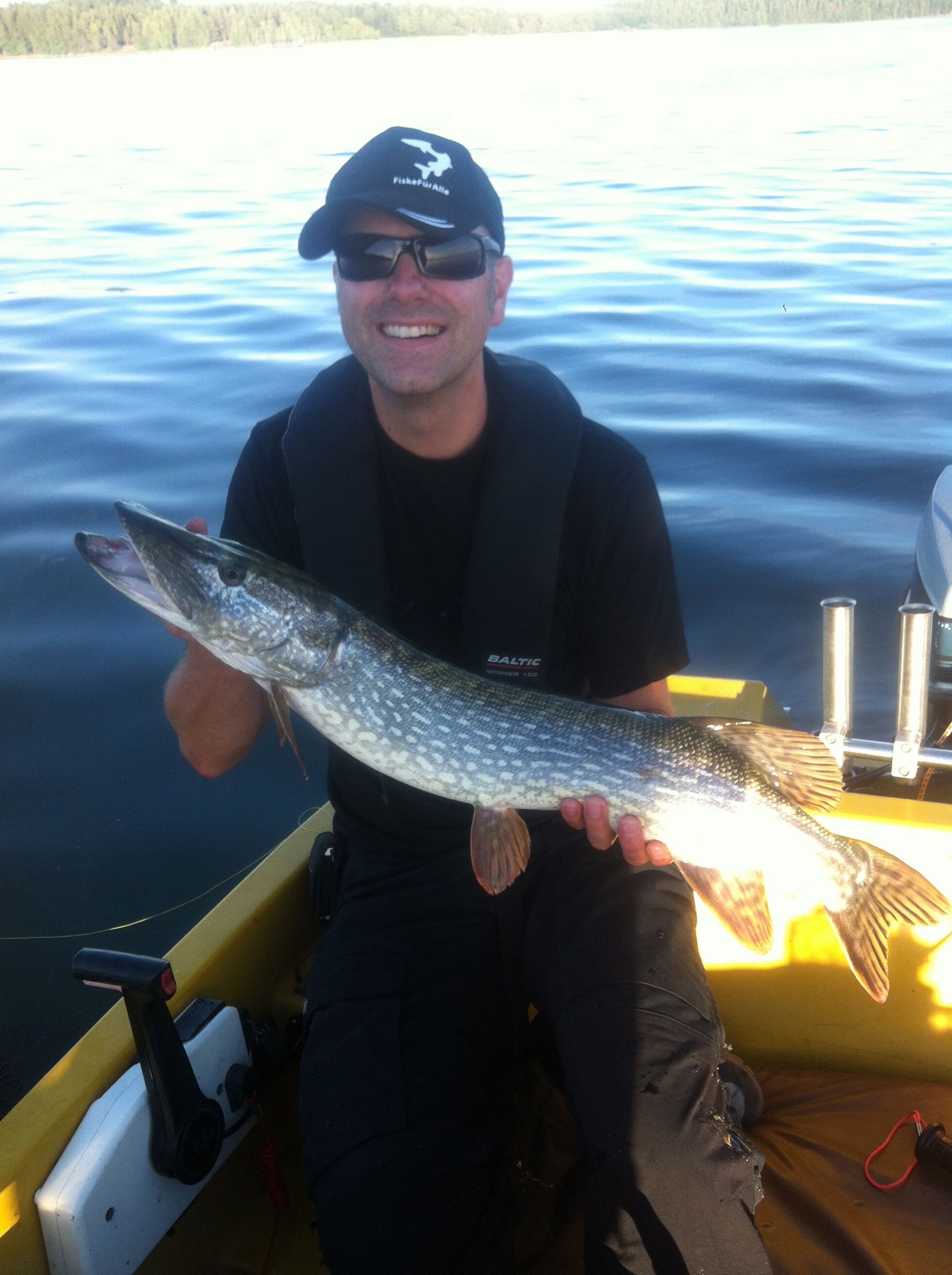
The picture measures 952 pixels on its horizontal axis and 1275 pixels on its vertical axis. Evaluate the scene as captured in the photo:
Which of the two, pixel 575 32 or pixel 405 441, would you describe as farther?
pixel 575 32

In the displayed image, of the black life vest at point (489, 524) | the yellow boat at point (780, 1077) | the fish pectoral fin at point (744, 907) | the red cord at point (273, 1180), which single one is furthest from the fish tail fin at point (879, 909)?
the red cord at point (273, 1180)

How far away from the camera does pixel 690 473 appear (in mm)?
7145

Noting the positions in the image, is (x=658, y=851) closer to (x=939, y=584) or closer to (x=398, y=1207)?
(x=398, y=1207)

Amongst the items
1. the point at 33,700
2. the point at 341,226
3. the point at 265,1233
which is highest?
the point at 341,226

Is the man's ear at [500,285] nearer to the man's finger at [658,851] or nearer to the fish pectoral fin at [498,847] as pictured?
the fish pectoral fin at [498,847]

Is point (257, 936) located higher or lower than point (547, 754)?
lower

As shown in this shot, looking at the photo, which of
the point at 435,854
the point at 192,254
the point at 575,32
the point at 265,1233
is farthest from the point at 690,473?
the point at 575,32

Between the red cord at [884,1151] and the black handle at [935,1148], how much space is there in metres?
0.03

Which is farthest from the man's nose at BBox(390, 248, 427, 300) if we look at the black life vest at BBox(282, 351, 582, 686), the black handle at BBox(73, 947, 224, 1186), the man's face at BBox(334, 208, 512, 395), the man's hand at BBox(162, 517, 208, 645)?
the black handle at BBox(73, 947, 224, 1186)

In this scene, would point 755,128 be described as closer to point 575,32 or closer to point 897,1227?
point 897,1227

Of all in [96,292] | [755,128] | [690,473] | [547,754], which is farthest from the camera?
[755,128]

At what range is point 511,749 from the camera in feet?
7.64

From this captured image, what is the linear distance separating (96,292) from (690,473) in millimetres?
7983

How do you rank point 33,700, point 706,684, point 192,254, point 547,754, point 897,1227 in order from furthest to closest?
point 192,254
point 33,700
point 706,684
point 547,754
point 897,1227
